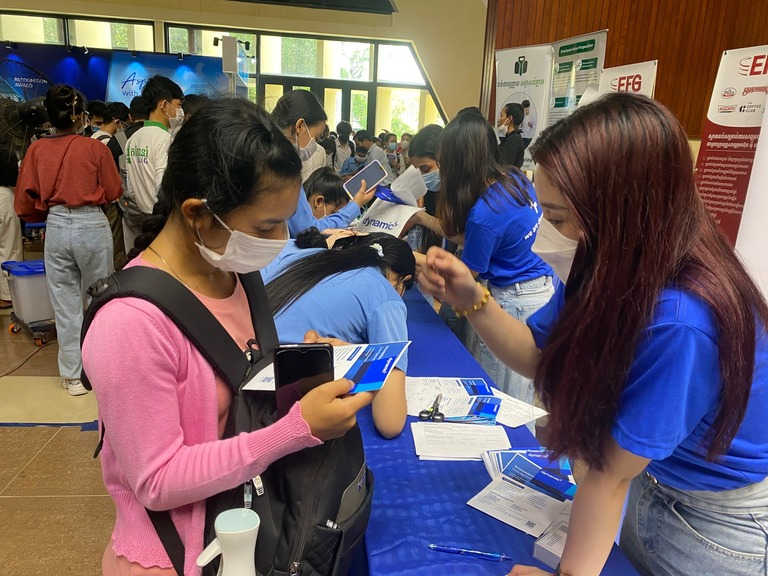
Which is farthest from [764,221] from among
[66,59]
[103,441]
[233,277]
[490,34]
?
[66,59]

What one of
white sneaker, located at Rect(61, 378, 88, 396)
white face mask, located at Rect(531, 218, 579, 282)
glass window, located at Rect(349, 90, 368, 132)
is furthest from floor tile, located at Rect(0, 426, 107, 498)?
glass window, located at Rect(349, 90, 368, 132)

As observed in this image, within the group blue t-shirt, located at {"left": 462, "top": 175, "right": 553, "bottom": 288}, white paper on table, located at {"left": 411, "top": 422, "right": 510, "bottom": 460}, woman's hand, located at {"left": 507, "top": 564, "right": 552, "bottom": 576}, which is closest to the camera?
woman's hand, located at {"left": 507, "top": 564, "right": 552, "bottom": 576}

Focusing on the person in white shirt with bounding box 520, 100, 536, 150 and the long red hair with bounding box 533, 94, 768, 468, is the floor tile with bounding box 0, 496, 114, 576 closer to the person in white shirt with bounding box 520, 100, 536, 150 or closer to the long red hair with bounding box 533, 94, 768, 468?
the long red hair with bounding box 533, 94, 768, 468

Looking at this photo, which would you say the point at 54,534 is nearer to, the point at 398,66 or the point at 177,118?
the point at 177,118

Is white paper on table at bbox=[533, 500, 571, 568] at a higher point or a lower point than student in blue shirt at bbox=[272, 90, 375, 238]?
lower

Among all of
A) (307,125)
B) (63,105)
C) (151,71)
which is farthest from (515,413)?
(151,71)

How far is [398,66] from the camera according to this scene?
9.83 meters

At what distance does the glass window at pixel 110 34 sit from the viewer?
29.3 ft

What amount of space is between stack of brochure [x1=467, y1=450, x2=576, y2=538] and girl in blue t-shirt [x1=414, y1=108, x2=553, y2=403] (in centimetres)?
86

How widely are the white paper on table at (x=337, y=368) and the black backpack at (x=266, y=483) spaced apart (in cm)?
2

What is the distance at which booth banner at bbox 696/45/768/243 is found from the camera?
1863 mm

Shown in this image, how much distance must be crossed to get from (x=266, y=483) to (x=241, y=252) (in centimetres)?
39

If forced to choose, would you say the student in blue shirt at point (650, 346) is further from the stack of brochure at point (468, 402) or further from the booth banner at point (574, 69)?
the booth banner at point (574, 69)

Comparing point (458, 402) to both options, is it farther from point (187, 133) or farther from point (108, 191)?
point (108, 191)
